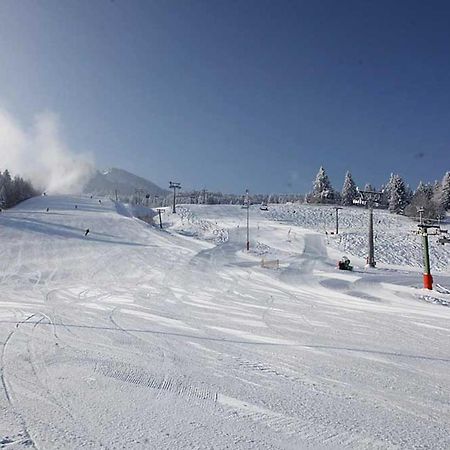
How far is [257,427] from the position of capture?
13.6 ft

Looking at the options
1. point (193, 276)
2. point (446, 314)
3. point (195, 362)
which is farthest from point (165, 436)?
point (193, 276)

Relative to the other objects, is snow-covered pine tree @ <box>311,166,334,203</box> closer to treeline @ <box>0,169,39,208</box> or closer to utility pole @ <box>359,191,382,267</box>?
utility pole @ <box>359,191,382,267</box>

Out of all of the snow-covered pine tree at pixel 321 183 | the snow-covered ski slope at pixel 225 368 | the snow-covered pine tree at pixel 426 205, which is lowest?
the snow-covered ski slope at pixel 225 368

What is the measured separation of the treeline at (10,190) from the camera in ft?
293

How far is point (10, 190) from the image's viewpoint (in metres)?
95.9

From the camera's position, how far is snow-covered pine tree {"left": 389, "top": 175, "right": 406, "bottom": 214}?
316 ft

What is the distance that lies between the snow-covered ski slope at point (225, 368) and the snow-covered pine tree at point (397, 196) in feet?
288

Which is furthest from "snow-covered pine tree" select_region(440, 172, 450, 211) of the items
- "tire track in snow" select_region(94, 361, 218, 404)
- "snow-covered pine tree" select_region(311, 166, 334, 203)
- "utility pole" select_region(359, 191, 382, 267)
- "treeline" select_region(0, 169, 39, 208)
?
"treeline" select_region(0, 169, 39, 208)

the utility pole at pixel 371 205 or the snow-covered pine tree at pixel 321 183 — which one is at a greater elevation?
A: the snow-covered pine tree at pixel 321 183

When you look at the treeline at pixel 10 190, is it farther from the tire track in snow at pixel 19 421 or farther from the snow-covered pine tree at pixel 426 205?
the snow-covered pine tree at pixel 426 205

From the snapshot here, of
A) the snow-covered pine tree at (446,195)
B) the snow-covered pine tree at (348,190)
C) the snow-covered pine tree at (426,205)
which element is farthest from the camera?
the snow-covered pine tree at (348,190)

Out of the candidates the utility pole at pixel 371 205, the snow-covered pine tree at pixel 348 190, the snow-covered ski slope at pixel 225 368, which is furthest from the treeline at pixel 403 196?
the snow-covered ski slope at pixel 225 368

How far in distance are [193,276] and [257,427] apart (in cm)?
1888

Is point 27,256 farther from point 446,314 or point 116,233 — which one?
point 446,314
